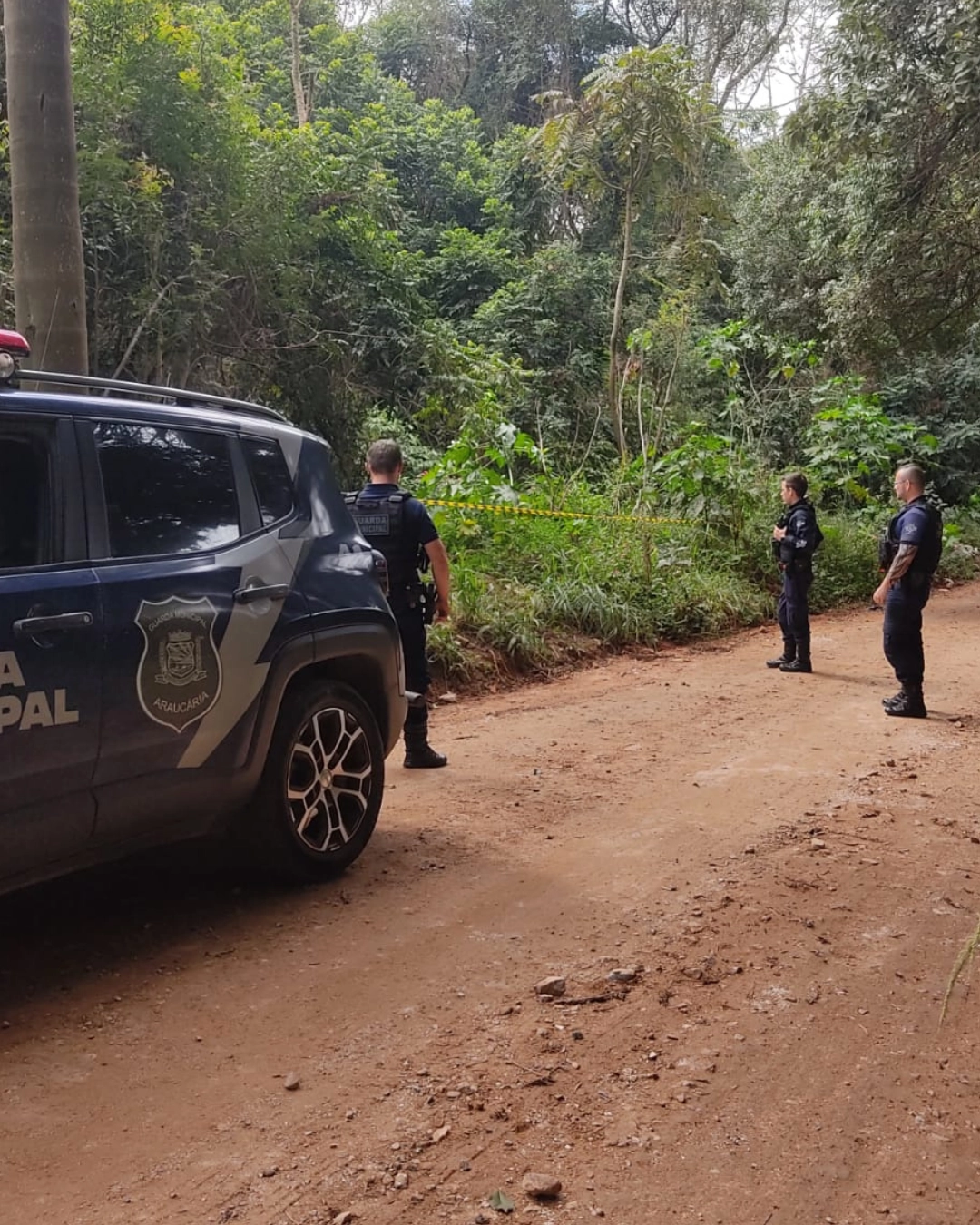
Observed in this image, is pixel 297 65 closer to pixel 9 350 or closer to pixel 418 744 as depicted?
pixel 418 744

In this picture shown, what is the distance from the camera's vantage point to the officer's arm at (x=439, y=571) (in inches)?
255

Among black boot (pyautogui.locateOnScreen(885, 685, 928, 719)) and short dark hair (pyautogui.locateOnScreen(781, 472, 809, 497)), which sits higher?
short dark hair (pyautogui.locateOnScreen(781, 472, 809, 497))

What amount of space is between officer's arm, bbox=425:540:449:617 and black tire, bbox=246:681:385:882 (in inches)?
69.3

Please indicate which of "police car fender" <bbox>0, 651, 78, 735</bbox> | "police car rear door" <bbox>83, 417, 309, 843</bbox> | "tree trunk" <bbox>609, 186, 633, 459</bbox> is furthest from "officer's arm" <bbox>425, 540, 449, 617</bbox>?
"tree trunk" <bbox>609, 186, 633, 459</bbox>

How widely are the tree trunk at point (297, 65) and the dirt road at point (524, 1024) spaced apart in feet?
58.6

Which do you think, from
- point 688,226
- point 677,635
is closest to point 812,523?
point 677,635

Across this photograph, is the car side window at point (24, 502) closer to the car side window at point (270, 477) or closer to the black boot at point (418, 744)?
the car side window at point (270, 477)

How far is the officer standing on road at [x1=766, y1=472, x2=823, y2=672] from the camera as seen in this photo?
10250mm

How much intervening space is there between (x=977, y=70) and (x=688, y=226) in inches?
304

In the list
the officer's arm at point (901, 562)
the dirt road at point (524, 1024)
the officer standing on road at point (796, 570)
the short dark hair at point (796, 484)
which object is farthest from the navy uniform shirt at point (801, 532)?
the dirt road at point (524, 1024)

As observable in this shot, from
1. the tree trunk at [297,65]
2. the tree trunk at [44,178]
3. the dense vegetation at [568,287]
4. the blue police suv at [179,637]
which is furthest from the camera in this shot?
the tree trunk at [297,65]

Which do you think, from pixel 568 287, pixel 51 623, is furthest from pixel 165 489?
pixel 568 287

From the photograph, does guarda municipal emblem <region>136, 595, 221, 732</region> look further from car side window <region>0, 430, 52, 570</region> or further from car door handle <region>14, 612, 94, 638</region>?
car side window <region>0, 430, 52, 570</region>

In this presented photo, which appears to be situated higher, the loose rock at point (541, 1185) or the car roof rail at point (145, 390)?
the car roof rail at point (145, 390)
